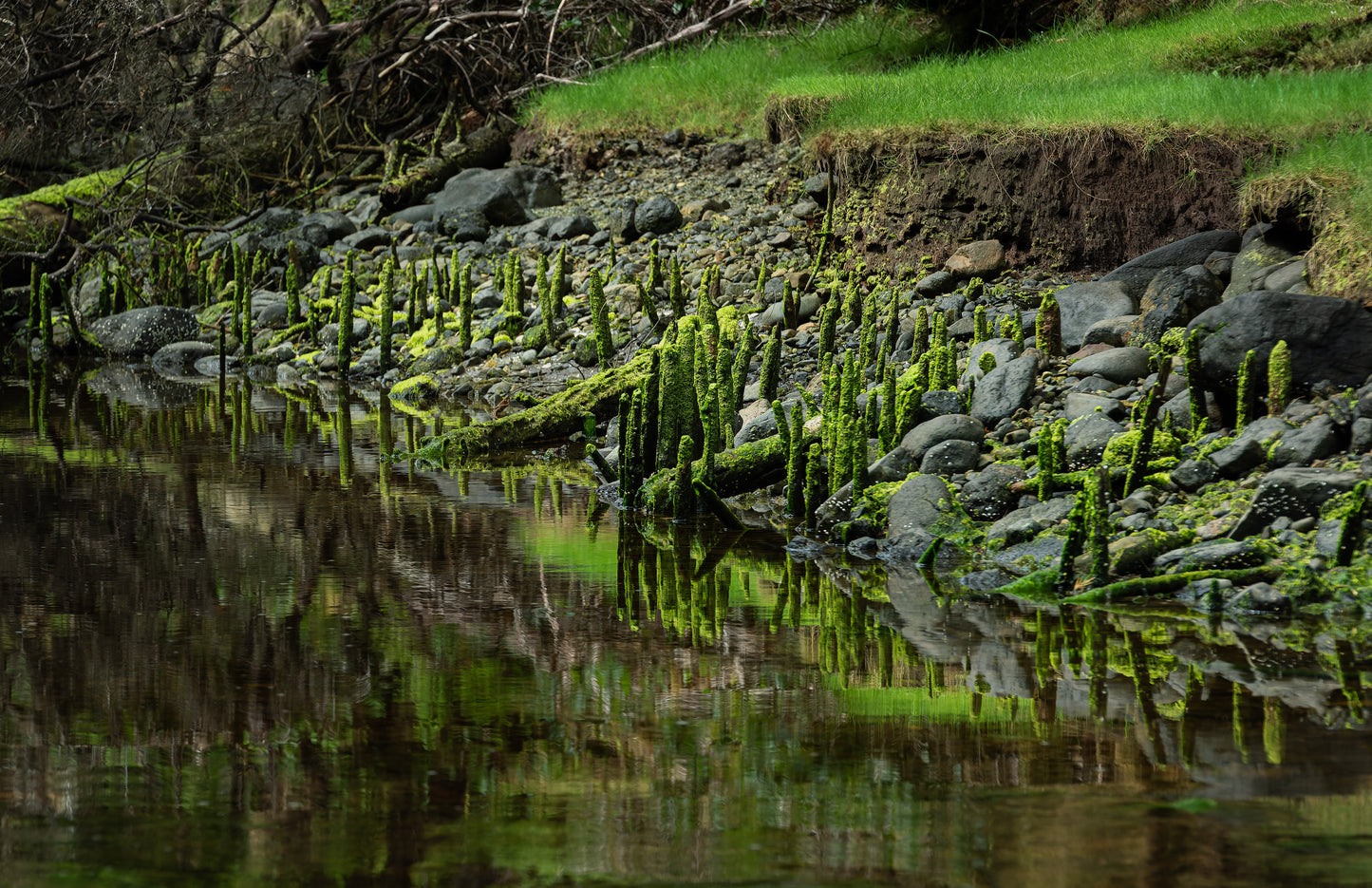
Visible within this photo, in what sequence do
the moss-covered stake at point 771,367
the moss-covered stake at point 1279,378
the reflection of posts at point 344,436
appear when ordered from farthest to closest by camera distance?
1. the reflection of posts at point 344,436
2. the moss-covered stake at point 771,367
3. the moss-covered stake at point 1279,378

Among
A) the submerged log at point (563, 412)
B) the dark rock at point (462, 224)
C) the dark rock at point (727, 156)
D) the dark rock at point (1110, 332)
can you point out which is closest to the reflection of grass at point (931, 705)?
the dark rock at point (1110, 332)

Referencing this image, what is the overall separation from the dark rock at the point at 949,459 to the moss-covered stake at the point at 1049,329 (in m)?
1.62

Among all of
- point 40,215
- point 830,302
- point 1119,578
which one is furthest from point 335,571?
point 40,215

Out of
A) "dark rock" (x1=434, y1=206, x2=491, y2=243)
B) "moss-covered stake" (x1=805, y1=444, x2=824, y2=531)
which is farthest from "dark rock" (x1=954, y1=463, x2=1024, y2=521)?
"dark rock" (x1=434, y1=206, x2=491, y2=243)

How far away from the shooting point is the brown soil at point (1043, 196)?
10.3m

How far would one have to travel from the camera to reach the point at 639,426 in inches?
325

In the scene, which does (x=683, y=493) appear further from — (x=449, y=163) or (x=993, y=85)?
(x=449, y=163)

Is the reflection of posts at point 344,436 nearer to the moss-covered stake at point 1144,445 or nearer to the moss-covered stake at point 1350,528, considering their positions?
the moss-covered stake at point 1144,445

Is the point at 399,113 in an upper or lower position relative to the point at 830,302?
upper

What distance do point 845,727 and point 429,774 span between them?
1.47 m

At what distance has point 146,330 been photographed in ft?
54.3

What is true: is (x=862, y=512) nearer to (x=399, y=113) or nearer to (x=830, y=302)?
(x=830, y=302)

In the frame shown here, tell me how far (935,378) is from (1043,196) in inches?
125

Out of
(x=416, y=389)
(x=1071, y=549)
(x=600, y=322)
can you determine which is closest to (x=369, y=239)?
(x=416, y=389)
